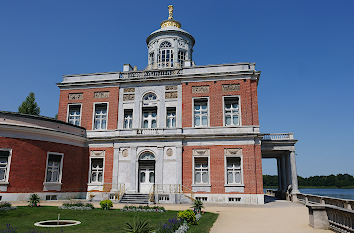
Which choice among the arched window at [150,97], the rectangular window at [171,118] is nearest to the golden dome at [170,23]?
the arched window at [150,97]

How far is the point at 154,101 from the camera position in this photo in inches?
1000

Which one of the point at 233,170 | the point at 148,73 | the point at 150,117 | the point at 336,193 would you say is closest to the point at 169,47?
the point at 148,73

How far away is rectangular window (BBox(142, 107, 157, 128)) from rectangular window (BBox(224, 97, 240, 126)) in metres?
6.44

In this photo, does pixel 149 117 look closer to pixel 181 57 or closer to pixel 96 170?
pixel 96 170

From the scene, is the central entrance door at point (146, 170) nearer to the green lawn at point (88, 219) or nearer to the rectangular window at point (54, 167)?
the rectangular window at point (54, 167)

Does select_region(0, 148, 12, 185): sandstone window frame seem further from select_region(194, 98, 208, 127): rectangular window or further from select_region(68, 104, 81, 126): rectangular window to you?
select_region(194, 98, 208, 127): rectangular window

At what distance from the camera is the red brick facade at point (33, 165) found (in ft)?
63.6

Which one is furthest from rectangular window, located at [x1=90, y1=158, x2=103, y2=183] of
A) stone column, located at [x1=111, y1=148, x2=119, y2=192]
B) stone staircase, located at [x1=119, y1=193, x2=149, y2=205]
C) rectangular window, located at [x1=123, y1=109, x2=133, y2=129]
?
rectangular window, located at [x1=123, y1=109, x2=133, y2=129]

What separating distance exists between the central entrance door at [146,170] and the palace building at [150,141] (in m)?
0.08

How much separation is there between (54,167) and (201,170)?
11.9m

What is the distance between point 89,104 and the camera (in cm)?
2642

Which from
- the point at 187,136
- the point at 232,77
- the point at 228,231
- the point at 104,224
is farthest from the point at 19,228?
the point at 232,77

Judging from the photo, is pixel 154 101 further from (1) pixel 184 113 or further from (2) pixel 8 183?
(2) pixel 8 183

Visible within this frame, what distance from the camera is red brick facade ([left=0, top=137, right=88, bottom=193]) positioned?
19375 millimetres
